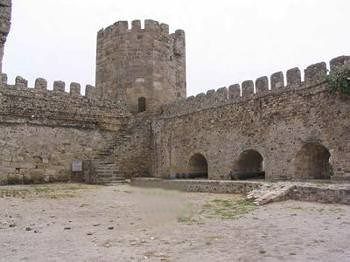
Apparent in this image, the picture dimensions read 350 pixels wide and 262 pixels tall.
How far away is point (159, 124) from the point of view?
1750 cm

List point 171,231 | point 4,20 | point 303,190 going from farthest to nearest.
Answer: point 4,20, point 303,190, point 171,231

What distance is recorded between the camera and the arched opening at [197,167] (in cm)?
1648

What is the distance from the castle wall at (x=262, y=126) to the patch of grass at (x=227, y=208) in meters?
3.65

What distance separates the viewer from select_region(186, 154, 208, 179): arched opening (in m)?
16.5

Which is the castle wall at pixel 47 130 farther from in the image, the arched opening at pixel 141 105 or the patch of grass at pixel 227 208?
the patch of grass at pixel 227 208

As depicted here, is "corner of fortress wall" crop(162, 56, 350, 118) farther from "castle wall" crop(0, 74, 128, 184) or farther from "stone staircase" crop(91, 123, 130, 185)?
"castle wall" crop(0, 74, 128, 184)

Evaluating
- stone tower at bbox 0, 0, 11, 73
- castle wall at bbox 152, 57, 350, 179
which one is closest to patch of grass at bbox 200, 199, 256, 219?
castle wall at bbox 152, 57, 350, 179

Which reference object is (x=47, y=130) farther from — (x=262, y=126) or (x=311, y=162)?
(x=311, y=162)

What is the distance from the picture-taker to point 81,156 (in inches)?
627

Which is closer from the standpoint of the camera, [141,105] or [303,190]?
[303,190]

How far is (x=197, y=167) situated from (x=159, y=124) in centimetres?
254

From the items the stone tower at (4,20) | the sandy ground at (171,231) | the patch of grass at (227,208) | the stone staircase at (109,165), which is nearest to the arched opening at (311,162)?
the patch of grass at (227,208)

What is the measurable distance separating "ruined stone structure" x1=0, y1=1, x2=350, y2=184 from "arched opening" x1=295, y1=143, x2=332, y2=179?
33 mm

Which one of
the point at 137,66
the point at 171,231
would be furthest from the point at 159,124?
the point at 171,231
